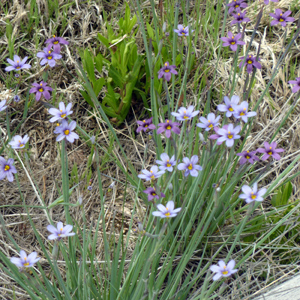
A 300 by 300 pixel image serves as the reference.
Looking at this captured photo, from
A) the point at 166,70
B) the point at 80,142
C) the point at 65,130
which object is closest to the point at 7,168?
the point at 65,130

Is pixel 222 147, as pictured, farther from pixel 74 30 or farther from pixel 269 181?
pixel 74 30

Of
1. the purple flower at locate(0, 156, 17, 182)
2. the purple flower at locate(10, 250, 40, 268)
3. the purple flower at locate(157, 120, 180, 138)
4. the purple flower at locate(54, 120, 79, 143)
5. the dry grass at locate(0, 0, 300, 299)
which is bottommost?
the dry grass at locate(0, 0, 300, 299)

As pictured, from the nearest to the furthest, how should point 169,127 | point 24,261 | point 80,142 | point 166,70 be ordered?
1. point 24,261
2. point 169,127
3. point 166,70
4. point 80,142

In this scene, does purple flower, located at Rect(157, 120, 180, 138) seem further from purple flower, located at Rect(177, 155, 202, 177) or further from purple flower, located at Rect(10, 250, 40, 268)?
purple flower, located at Rect(10, 250, 40, 268)

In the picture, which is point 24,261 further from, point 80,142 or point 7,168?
point 80,142

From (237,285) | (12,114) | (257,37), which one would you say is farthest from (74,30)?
(237,285)

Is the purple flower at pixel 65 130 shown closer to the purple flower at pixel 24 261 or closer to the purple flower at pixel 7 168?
the purple flower at pixel 7 168

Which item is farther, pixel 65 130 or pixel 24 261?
pixel 65 130

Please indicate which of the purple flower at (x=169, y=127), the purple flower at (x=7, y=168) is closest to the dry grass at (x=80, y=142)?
the purple flower at (x=169, y=127)

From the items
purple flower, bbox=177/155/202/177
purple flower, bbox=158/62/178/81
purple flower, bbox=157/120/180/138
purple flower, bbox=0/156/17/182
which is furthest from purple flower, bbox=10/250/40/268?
purple flower, bbox=158/62/178/81
